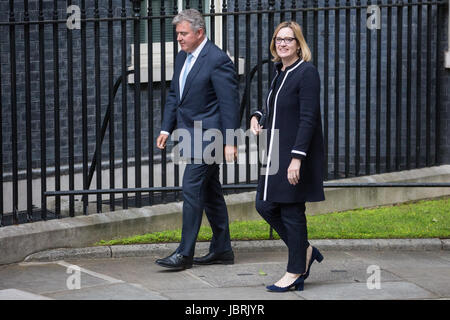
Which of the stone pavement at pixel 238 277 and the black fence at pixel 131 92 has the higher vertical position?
the black fence at pixel 131 92

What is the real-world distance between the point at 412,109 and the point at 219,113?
430 centimetres

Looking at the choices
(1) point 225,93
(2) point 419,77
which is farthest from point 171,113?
(2) point 419,77

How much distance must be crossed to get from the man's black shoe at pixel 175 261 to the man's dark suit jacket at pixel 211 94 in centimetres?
78

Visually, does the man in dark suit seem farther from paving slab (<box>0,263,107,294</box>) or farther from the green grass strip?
the green grass strip

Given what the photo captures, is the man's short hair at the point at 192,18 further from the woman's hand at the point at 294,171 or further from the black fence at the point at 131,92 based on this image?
the woman's hand at the point at 294,171

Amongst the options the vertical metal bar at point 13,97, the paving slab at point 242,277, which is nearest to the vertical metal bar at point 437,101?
the paving slab at point 242,277

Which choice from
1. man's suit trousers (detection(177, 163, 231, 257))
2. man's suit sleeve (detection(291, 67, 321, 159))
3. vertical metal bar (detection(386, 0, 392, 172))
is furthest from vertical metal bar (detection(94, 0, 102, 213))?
vertical metal bar (detection(386, 0, 392, 172))

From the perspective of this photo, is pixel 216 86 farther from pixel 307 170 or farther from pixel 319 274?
pixel 319 274

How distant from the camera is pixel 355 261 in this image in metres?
8.37

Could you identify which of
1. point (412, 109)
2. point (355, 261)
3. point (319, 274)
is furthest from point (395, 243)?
point (412, 109)

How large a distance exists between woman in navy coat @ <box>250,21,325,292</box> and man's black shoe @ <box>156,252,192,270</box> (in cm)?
81

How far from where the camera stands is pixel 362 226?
941 centimetres

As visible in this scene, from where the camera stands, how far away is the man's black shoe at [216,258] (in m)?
8.09

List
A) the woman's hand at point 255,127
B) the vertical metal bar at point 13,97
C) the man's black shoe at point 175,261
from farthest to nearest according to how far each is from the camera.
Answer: the vertical metal bar at point 13,97, the man's black shoe at point 175,261, the woman's hand at point 255,127
